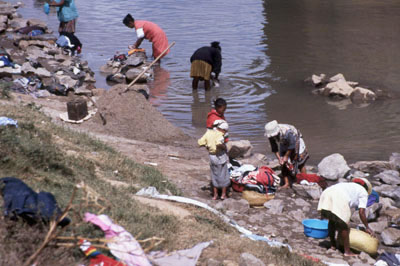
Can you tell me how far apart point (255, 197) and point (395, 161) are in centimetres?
305

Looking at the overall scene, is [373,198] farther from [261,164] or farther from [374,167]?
[261,164]

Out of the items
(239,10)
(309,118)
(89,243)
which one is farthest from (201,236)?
(239,10)

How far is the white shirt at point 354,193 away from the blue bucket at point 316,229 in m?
0.58

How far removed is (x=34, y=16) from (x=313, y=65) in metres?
12.4

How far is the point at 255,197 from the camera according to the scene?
8.05m

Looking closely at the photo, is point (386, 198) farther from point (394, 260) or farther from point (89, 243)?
point (89, 243)

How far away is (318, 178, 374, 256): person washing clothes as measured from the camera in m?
6.52

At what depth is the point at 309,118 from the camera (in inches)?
513

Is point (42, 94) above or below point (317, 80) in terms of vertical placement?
above

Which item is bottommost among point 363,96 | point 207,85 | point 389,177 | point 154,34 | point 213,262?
point 363,96

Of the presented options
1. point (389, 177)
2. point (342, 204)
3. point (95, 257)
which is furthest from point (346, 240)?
point (95, 257)

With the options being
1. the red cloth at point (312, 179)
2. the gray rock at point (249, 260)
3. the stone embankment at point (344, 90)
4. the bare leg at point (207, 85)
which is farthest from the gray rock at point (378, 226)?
the bare leg at point (207, 85)

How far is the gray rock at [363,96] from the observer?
14.1 meters

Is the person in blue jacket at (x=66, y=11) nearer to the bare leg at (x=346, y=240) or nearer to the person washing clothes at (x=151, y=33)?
the person washing clothes at (x=151, y=33)
